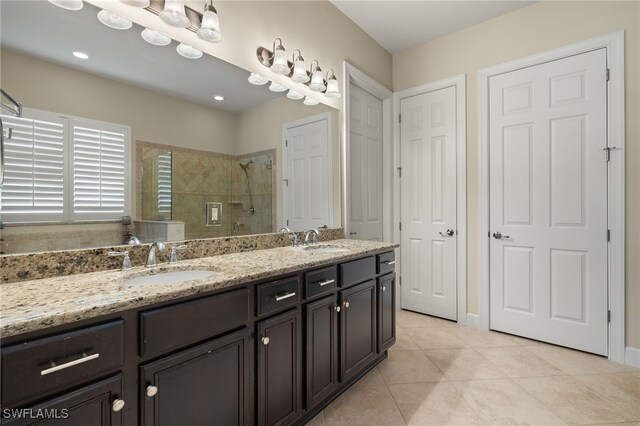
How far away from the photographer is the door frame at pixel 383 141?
2.77 metres

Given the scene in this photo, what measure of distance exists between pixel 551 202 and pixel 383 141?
1.65 meters

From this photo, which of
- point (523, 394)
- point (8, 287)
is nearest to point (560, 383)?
point (523, 394)

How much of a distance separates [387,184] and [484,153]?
98 cm

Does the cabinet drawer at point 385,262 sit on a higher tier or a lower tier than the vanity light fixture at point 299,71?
lower

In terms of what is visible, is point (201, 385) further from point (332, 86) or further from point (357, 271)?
point (332, 86)

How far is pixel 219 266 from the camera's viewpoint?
4.86ft

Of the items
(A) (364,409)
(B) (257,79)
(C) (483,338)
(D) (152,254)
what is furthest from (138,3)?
(C) (483,338)

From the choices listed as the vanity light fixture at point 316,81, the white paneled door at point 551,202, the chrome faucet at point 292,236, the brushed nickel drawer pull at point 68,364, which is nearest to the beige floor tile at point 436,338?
the white paneled door at point 551,202

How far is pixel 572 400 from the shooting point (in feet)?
6.07

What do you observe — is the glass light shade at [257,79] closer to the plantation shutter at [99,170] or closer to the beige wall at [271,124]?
the beige wall at [271,124]

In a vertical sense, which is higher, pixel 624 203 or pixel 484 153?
pixel 484 153

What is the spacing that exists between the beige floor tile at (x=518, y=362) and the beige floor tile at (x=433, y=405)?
0.55 metres

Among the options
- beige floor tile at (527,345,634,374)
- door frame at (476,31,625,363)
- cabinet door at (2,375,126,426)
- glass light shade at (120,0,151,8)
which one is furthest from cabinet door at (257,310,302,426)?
door frame at (476,31,625,363)

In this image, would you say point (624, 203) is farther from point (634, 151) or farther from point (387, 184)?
point (387, 184)
